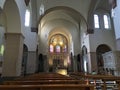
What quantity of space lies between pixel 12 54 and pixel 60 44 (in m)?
25.5

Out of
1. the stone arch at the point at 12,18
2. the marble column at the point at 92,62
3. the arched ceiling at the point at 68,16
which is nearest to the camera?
the stone arch at the point at 12,18

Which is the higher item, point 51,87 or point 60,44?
point 60,44

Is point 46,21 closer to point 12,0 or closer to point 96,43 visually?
point 96,43

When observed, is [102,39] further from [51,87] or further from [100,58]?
[51,87]

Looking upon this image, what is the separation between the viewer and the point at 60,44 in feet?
108

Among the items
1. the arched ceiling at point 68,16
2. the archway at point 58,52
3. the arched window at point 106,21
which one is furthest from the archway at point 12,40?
the archway at point 58,52

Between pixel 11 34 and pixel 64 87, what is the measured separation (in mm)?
6362

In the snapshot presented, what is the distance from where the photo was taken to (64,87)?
256cm

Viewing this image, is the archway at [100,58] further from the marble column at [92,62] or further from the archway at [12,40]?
the archway at [12,40]

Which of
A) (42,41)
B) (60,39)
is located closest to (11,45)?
(42,41)

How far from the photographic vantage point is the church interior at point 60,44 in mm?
4905

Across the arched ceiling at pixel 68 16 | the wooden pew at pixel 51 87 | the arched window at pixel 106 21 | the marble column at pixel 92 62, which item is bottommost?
the wooden pew at pixel 51 87

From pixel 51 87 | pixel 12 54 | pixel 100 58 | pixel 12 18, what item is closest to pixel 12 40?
pixel 12 54

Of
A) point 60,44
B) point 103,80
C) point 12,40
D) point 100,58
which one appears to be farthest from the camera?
point 60,44
